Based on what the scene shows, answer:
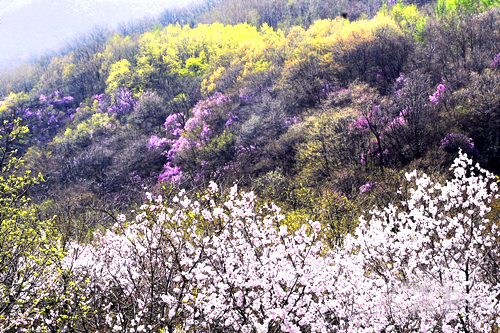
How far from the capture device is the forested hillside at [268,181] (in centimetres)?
670

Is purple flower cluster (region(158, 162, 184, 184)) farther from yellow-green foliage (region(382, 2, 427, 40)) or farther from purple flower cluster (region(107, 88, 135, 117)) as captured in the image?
yellow-green foliage (region(382, 2, 427, 40))

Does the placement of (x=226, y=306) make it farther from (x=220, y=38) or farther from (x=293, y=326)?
(x=220, y=38)

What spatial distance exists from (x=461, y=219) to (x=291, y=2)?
267 ft

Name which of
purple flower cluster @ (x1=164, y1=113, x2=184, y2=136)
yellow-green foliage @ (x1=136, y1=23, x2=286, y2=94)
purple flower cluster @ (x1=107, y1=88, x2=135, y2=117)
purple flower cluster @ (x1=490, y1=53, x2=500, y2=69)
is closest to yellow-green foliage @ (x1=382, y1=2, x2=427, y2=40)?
purple flower cluster @ (x1=490, y1=53, x2=500, y2=69)

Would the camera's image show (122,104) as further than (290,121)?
Yes

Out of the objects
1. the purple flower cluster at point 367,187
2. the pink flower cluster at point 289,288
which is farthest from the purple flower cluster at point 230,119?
the pink flower cluster at point 289,288

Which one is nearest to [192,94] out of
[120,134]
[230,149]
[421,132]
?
[120,134]

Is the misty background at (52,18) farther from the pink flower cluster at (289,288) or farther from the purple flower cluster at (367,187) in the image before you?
the pink flower cluster at (289,288)

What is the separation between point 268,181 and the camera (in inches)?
1023

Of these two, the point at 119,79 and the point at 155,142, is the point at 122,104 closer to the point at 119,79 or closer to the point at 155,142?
the point at 119,79

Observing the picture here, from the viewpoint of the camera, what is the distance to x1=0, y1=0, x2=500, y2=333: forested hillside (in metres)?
6.70

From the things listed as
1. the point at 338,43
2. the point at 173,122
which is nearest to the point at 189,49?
the point at 173,122

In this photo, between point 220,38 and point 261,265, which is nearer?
point 261,265

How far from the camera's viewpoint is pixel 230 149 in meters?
38.0
